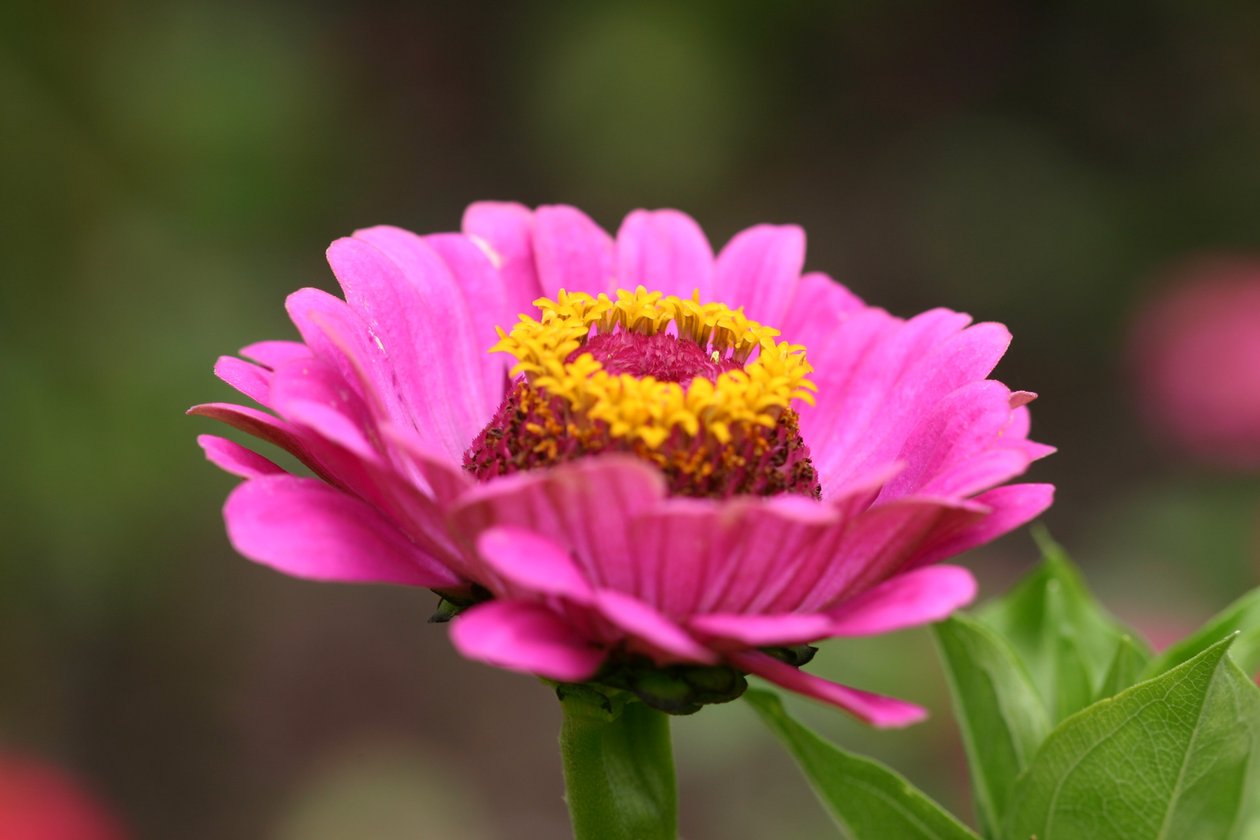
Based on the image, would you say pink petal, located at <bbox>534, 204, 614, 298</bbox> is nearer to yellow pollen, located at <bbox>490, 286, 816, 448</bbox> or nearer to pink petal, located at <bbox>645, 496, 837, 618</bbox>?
yellow pollen, located at <bbox>490, 286, 816, 448</bbox>

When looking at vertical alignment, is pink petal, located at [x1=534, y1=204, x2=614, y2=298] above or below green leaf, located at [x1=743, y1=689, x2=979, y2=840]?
above

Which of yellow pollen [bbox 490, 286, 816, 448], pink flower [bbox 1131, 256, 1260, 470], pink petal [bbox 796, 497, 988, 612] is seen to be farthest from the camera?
pink flower [bbox 1131, 256, 1260, 470]

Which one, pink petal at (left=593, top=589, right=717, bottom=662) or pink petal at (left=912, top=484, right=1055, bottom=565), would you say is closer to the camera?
pink petal at (left=593, top=589, right=717, bottom=662)

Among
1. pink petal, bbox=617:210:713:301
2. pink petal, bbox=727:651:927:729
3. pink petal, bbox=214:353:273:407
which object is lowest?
pink petal, bbox=727:651:927:729

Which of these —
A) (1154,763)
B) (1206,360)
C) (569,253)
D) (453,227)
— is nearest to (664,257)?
(569,253)

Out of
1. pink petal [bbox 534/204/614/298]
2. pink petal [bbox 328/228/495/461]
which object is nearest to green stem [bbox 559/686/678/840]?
pink petal [bbox 328/228/495/461]

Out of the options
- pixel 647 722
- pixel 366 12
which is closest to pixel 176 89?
pixel 366 12
